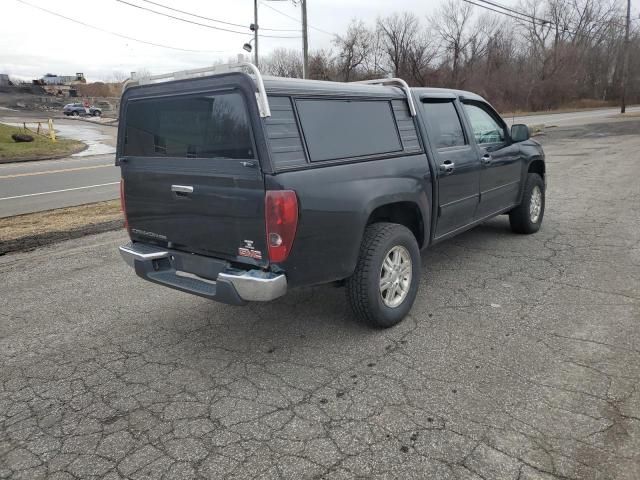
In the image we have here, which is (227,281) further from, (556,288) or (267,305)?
(556,288)

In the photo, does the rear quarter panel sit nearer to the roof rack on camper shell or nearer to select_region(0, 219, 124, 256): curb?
the roof rack on camper shell

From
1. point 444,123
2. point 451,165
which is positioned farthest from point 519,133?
point 451,165

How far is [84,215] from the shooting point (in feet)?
27.9

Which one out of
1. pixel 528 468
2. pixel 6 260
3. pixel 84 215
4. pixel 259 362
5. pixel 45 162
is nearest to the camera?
pixel 528 468

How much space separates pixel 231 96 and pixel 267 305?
1952 millimetres

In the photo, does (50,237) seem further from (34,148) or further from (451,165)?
(34,148)

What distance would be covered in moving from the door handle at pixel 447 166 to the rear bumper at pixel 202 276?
1.99 metres

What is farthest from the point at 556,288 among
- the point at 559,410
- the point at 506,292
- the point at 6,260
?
the point at 6,260

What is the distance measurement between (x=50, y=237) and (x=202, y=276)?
4625mm

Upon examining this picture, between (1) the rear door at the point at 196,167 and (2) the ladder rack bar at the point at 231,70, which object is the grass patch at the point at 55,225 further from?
(2) the ladder rack bar at the point at 231,70

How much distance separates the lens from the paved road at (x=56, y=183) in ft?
33.4

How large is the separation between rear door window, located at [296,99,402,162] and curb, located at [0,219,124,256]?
5.02m

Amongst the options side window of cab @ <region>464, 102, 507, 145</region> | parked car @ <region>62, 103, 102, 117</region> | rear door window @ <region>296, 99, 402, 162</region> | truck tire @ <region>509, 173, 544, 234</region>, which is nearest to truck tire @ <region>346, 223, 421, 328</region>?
rear door window @ <region>296, 99, 402, 162</region>

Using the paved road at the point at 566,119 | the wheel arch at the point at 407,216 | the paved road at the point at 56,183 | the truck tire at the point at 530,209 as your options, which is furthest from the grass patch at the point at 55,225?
the paved road at the point at 566,119
